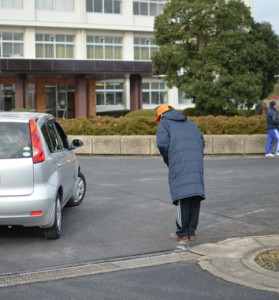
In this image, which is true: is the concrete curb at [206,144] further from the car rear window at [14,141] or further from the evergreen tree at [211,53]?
the car rear window at [14,141]

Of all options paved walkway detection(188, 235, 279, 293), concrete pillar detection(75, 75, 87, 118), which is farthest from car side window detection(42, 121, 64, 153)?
concrete pillar detection(75, 75, 87, 118)

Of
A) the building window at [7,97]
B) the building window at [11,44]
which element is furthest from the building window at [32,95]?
the building window at [11,44]

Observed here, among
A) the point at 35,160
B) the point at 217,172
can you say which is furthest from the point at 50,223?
the point at 217,172

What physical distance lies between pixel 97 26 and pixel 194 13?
1980cm

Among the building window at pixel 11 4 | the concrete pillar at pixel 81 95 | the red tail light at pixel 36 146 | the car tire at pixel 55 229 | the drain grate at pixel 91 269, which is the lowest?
the drain grate at pixel 91 269

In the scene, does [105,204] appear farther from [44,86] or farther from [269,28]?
[44,86]

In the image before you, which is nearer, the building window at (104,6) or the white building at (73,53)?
the white building at (73,53)

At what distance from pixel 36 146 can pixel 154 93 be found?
44.5m

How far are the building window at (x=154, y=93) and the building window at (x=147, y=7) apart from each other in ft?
21.0

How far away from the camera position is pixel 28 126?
7328 millimetres

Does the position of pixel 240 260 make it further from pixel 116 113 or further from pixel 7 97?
pixel 7 97

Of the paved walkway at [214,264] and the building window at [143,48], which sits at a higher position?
the building window at [143,48]

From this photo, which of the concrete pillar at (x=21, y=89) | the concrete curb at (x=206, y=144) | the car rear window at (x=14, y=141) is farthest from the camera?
the concrete pillar at (x=21, y=89)

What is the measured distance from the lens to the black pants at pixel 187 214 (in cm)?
720
